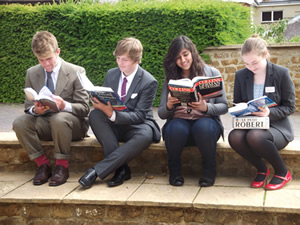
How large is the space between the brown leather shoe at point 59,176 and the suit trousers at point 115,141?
423mm

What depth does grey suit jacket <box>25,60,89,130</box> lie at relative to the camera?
4227 mm

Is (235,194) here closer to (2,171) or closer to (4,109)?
(2,171)

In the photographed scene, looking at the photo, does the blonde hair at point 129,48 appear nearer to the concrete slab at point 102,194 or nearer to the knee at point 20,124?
the knee at point 20,124

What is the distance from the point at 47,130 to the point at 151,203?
1.37 meters

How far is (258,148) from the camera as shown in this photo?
11.8 ft

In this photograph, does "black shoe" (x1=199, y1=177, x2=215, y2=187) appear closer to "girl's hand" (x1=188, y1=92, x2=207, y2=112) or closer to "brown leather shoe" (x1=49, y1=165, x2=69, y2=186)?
"girl's hand" (x1=188, y1=92, x2=207, y2=112)

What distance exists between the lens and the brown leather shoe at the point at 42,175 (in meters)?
4.13

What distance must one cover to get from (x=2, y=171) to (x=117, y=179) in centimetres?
151

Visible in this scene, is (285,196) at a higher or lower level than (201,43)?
lower

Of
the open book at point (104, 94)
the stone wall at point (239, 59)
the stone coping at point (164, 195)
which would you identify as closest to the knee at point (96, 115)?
the open book at point (104, 94)

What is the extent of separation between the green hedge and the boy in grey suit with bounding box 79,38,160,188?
3.72 m

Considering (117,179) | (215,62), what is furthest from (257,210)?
(215,62)

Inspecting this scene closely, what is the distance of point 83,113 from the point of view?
13.9 ft

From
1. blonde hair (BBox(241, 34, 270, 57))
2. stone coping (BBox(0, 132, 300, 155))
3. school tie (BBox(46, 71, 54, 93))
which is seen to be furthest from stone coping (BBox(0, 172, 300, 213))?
blonde hair (BBox(241, 34, 270, 57))
